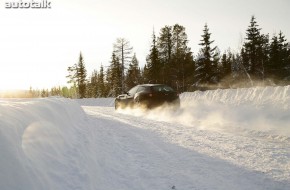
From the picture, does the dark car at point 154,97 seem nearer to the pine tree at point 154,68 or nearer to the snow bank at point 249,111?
the snow bank at point 249,111

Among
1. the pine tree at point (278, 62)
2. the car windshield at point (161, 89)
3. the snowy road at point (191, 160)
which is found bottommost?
the snowy road at point (191, 160)

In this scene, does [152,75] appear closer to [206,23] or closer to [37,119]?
[206,23]

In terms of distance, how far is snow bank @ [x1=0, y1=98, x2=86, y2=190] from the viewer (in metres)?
2.88

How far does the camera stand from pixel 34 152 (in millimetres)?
3666

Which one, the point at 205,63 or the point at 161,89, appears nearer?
the point at 161,89

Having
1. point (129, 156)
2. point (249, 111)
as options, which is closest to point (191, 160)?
point (129, 156)

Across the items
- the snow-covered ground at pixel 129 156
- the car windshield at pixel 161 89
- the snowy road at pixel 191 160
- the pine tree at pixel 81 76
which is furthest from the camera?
the pine tree at pixel 81 76

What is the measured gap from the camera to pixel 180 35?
156ft

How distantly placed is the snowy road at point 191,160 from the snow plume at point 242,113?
1448 mm

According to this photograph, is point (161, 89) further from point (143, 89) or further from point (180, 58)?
point (180, 58)

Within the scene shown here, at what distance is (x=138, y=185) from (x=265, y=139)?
4403 millimetres

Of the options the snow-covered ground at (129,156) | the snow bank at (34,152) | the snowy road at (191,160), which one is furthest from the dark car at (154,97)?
the snow bank at (34,152)

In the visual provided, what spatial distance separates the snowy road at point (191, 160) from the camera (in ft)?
15.3

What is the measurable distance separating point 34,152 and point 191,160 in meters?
3.13
